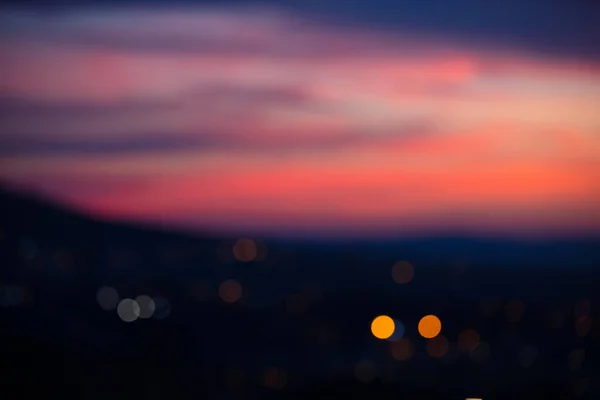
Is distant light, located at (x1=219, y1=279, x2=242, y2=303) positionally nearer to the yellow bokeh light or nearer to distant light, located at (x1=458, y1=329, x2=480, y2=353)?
the yellow bokeh light

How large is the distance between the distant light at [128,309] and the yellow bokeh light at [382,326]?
83cm

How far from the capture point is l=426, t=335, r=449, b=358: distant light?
2.79 meters

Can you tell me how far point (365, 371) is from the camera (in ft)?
9.07

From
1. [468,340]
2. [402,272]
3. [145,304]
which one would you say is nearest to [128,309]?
[145,304]

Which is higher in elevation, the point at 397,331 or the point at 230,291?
the point at 230,291

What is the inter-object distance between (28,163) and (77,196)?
20cm

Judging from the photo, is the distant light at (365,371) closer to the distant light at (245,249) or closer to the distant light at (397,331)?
the distant light at (397,331)

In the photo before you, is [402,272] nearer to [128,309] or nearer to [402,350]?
[402,350]

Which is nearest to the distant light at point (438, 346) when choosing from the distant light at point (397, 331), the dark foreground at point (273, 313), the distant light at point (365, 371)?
the dark foreground at point (273, 313)

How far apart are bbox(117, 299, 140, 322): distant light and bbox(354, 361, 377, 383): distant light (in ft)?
2.61

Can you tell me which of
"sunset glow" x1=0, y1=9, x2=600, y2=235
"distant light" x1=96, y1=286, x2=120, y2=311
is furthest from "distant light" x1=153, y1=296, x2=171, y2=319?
"sunset glow" x1=0, y1=9, x2=600, y2=235

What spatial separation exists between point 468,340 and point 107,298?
4.19 ft

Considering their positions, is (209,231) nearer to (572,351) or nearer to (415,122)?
(415,122)

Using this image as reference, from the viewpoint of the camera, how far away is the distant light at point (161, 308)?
275 cm
